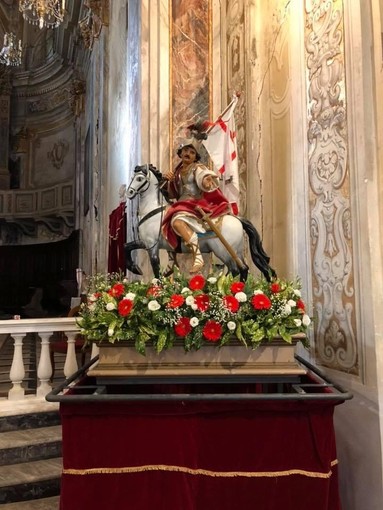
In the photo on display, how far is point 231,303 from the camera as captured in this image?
2586 millimetres

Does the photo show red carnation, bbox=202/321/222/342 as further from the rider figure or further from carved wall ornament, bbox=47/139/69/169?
carved wall ornament, bbox=47/139/69/169

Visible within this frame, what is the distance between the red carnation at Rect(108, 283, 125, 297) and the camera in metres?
2.69

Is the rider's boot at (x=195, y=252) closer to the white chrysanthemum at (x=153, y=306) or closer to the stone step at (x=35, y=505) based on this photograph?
the white chrysanthemum at (x=153, y=306)

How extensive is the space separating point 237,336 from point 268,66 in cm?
336

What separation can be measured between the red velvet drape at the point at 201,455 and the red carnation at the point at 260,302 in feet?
1.85

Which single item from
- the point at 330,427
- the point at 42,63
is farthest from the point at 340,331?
the point at 42,63

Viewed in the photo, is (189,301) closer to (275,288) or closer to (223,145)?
(275,288)

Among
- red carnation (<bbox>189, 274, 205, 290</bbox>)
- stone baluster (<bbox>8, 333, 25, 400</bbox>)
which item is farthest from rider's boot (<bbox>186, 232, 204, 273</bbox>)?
stone baluster (<bbox>8, 333, 25, 400</bbox>)

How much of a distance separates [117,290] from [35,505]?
190 cm

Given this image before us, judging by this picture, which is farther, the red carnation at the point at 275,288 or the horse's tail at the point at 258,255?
the horse's tail at the point at 258,255

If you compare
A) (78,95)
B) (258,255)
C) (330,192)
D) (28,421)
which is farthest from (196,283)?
(78,95)

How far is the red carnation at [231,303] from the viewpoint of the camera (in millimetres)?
2562

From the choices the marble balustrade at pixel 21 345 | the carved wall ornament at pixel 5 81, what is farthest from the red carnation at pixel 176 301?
the carved wall ornament at pixel 5 81

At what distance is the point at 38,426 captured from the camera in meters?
4.08
